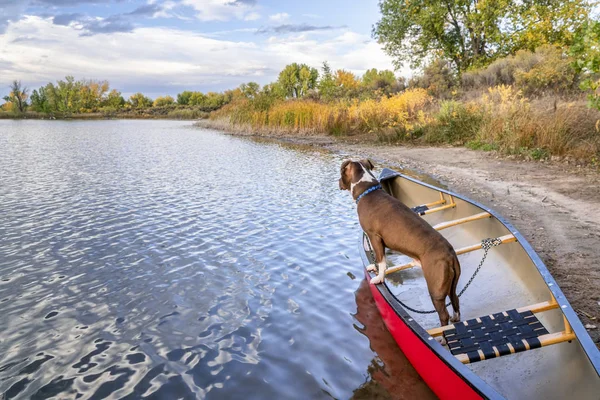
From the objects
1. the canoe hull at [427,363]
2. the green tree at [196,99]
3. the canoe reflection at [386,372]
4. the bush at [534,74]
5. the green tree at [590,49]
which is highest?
the green tree at [196,99]

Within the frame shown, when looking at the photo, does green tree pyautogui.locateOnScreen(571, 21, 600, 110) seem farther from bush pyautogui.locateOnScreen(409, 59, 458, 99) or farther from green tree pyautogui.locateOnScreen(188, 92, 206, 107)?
green tree pyautogui.locateOnScreen(188, 92, 206, 107)

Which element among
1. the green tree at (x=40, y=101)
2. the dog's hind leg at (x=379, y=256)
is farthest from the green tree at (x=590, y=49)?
the green tree at (x=40, y=101)

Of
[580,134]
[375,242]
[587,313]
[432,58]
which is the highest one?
[432,58]

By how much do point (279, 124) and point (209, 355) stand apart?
24.9 metres

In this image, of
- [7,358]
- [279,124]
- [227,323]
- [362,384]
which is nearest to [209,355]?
[227,323]

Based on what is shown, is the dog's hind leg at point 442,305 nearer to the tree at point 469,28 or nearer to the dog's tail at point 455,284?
the dog's tail at point 455,284

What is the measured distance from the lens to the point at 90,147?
871 inches

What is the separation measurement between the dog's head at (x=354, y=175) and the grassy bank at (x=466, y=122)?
28.8ft

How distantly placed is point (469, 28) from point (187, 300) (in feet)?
96.5

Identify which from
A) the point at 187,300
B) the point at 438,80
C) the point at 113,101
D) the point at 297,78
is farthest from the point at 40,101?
the point at 187,300

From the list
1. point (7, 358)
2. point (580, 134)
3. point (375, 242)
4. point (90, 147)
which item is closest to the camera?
point (7, 358)

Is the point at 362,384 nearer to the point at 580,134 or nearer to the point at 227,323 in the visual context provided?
the point at 227,323

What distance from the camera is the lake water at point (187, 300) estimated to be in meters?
3.84

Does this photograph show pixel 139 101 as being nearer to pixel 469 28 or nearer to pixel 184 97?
pixel 184 97
